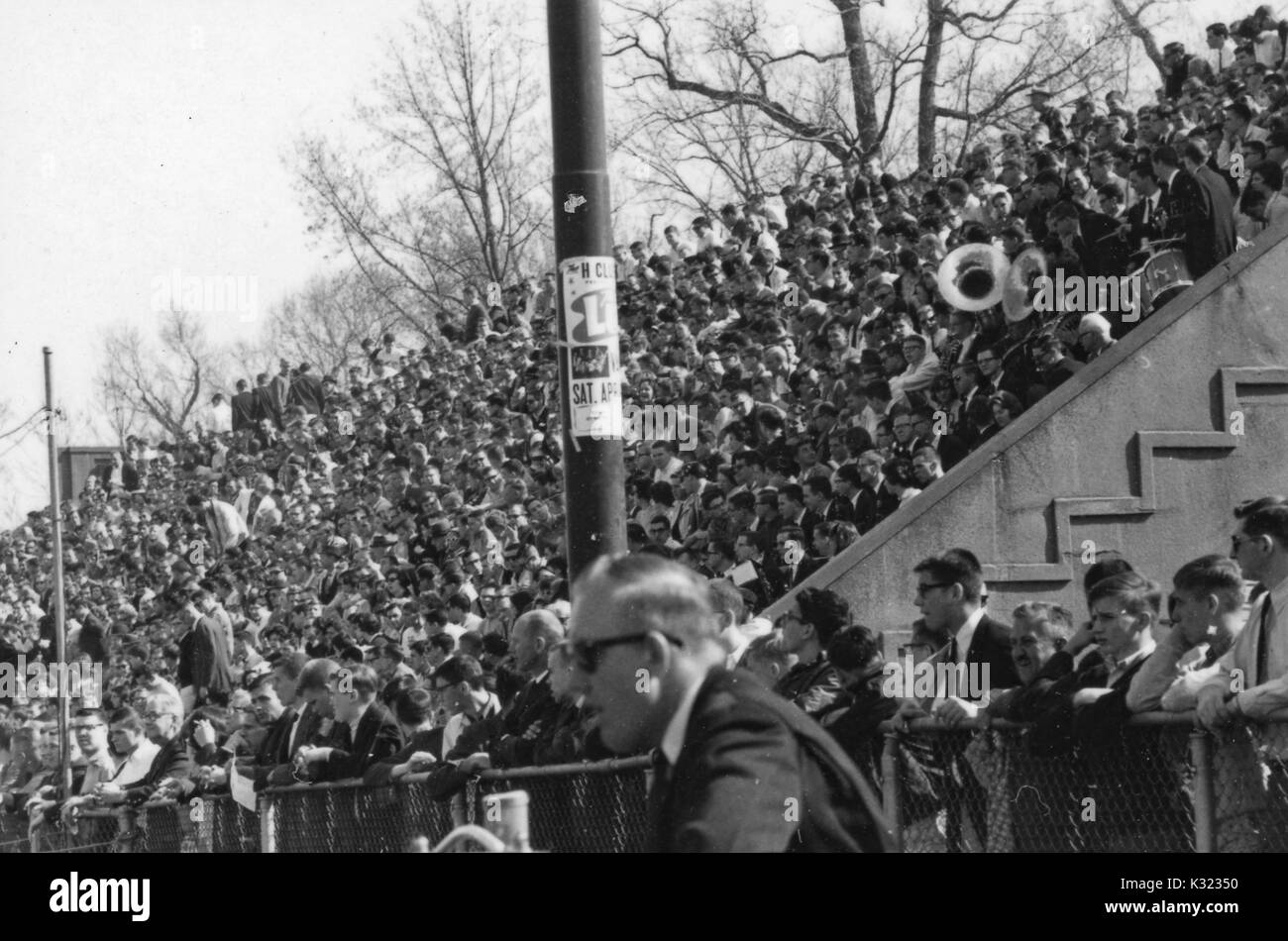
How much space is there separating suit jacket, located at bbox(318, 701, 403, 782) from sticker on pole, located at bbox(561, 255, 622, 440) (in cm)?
386

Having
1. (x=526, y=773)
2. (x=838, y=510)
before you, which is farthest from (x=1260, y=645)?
(x=838, y=510)

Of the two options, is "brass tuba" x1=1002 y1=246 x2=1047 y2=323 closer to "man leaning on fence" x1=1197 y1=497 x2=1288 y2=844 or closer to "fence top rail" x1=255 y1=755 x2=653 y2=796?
"fence top rail" x1=255 y1=755 x2=653 y2=796

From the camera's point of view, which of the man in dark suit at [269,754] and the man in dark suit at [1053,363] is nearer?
the man in dark suit at [269,754]

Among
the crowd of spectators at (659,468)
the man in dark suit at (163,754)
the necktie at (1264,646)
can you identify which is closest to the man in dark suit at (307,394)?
the crowd of spectators at (659,468)

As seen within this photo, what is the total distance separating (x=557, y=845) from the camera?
8.16m

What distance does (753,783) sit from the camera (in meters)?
3.64

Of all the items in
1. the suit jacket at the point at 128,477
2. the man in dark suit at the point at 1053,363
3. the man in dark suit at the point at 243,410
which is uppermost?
the man in dark suit at the point at 243,410

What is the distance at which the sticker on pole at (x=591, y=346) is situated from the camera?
6715 millimetres

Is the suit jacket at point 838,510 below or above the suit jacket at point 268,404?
below

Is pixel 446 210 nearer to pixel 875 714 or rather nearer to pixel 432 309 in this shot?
pixel 432 309

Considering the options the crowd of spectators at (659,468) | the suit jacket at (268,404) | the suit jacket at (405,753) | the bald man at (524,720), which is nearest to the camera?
the bald man at (524,720)

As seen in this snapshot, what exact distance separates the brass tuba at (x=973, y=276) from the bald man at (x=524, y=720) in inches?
172

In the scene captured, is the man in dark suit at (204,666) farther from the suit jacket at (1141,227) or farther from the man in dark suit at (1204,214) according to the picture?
the man in dark suit at (1204,214)

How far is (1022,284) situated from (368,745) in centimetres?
495
